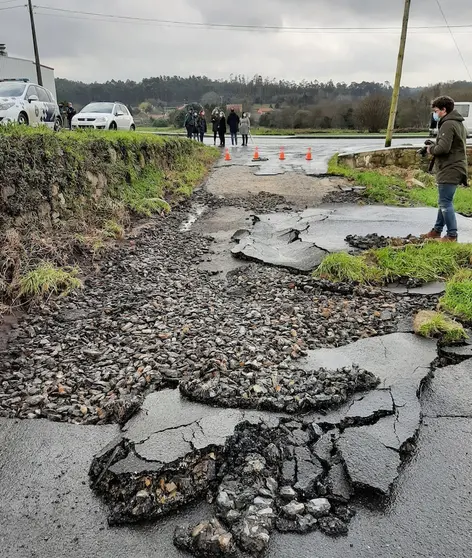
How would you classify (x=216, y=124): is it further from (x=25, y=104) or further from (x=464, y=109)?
(x=464, y=109)

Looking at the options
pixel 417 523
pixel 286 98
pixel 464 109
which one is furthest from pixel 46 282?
pixel 286 98

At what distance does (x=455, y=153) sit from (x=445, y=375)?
3.65m

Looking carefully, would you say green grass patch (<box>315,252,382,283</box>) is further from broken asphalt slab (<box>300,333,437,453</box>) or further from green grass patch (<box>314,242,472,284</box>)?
broken asphalt slab (<box>300,333,437,453</box>)

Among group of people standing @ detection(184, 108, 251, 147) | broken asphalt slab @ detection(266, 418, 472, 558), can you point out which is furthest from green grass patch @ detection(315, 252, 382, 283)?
group of people standing @ detection(184, 108, 251, 147)

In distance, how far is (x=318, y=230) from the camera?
7652 mm

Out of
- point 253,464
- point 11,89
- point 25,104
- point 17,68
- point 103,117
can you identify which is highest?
point 17,68

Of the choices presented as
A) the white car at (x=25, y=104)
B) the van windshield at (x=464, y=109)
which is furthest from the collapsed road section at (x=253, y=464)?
the van windshield at (x=464, y=109)

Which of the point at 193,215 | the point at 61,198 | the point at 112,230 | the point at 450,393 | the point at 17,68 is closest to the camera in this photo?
the point at 450,393

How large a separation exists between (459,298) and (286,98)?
178ft

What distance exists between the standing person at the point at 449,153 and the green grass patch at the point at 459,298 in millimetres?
1551

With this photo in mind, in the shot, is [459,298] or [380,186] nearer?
[459,298]

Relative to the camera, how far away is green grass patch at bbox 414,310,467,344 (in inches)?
159

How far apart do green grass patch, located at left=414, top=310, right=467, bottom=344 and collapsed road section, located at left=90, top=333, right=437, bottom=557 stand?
36.4 inches

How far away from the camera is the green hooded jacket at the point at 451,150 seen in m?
5.85
